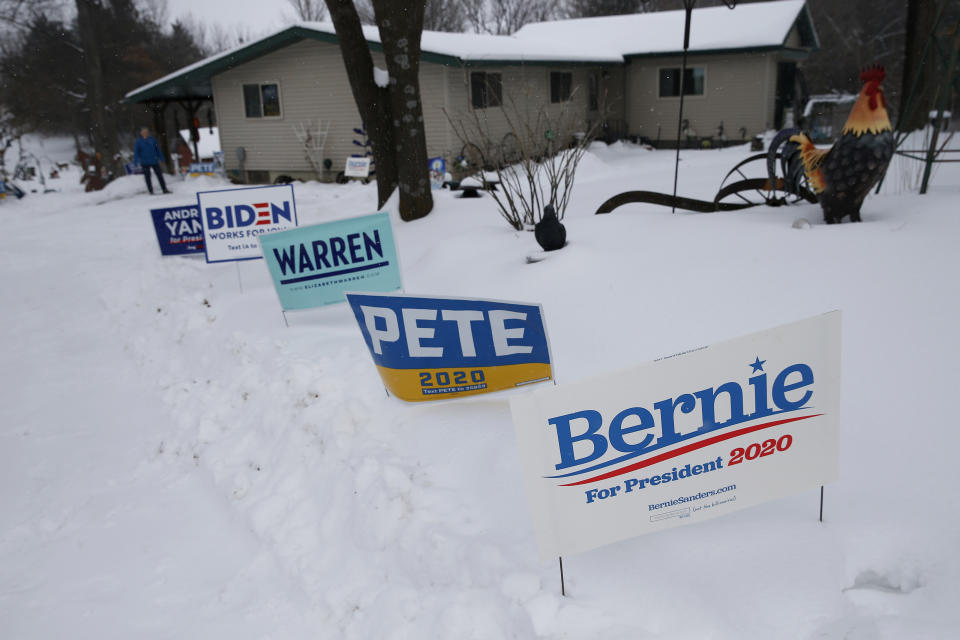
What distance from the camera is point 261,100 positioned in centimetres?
1967

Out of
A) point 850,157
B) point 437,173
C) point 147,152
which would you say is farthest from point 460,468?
point 147,152

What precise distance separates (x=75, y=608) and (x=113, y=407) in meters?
2.67

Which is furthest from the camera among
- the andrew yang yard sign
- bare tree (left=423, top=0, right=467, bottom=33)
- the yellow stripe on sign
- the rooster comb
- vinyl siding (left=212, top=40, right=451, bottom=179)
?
bare tree (left=423, top=0, right=467, bottom=33)

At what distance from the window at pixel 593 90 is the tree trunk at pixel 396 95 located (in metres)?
14.8

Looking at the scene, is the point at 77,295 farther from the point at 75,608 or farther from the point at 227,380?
the point at 75,608

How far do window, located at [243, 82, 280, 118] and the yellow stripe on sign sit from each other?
57.0 ft

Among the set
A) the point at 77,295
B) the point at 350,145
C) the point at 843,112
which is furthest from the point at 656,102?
the point at 77,295

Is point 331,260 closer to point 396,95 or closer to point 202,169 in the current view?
point 396,95

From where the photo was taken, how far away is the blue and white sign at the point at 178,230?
30.9ft

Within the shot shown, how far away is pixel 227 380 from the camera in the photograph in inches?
227

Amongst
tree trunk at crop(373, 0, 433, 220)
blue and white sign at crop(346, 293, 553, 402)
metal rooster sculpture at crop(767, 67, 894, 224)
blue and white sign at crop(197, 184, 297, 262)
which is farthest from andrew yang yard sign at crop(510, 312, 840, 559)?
tree trunk at crop(373, 0, 433, 220)

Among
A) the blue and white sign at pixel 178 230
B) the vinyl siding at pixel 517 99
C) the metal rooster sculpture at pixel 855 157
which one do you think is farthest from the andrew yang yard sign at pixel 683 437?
the vinyl siding at pixel 517 99

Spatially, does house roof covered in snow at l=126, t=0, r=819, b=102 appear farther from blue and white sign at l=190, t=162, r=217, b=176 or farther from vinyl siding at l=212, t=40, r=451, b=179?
blue and white sign at l=190, t=162, r=217, b=176

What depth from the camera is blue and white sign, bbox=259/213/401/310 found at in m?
6.01
